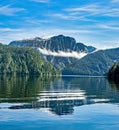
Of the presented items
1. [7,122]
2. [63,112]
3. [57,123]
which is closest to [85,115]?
[63,112]

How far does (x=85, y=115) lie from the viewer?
72.1 meters

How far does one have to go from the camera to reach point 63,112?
252 ft

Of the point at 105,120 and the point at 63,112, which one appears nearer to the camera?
the point at 105,120

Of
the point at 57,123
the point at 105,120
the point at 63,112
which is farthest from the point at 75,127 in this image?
the point at 63,112

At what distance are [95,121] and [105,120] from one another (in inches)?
86.3

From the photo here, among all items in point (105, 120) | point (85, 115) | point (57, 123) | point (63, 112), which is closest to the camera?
point (57, 123)

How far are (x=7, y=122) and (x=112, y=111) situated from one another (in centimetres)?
2455

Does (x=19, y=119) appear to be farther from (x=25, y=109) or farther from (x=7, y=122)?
(x=25, y=109)

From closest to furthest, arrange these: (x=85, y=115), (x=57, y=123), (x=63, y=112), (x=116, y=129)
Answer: (x=116, y=129) < (x=57, y=123) < (x=85, y=115) < (x=63, y=112)

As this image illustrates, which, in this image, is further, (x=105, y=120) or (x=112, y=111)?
(x=112, y=111)

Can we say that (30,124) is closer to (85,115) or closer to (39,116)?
(39,116)

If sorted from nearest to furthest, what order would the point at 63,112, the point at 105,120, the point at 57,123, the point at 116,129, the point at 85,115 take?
the point at 116,129
the point at 57,123
the point at 105,120
the point at 85,115
the point at 63,112

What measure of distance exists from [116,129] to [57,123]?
9.09 metres

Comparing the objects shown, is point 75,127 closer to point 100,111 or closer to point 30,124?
point 30,124
